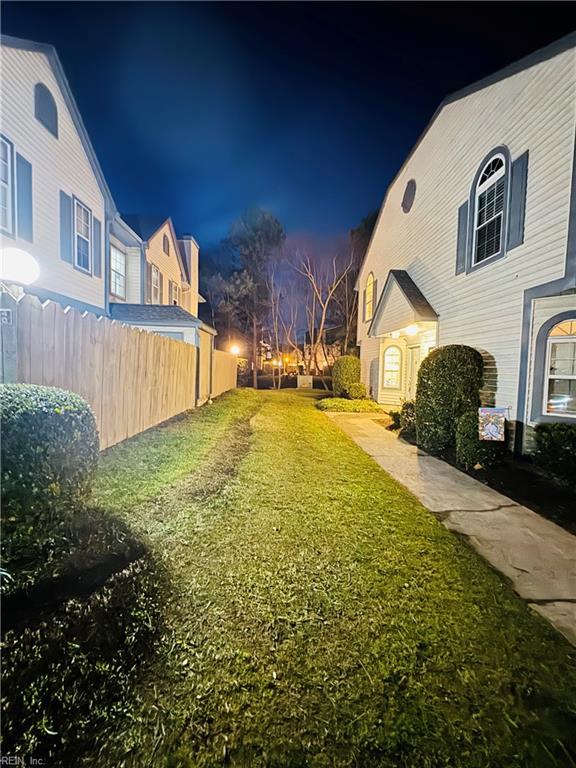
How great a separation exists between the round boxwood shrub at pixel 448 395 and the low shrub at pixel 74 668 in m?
5.94

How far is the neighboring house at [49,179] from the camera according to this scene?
24.3 ft

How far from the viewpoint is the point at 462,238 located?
816cm

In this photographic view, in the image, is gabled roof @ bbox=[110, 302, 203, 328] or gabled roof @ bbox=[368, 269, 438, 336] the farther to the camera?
gabled roof @ bbox=[110, 302, 203, 328]

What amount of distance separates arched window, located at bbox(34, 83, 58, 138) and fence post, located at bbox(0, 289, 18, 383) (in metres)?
A: 7.97

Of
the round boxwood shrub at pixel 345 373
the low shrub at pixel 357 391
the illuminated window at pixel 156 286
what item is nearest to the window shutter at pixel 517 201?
the low shrub at pixel 357 391

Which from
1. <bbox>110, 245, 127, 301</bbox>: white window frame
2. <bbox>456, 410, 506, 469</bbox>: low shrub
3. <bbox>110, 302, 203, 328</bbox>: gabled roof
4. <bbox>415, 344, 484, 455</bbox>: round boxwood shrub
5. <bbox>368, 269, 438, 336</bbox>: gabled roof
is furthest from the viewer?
<bbox>110, 245, 127, 301</bbox>: white window frame

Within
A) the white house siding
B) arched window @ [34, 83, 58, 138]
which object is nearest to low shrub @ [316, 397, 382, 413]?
the white house siding

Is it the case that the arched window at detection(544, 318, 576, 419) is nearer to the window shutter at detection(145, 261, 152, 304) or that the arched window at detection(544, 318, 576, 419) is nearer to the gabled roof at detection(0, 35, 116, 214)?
the gabled roof at detection(0, 35, 116, 214)

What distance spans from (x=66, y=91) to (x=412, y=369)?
1291 cm

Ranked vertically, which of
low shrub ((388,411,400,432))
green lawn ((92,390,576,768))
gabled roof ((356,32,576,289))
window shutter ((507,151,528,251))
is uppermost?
gabled roof ((356,32,576,289))

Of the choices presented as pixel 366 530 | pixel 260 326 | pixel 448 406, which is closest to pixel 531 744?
pixel 366 530

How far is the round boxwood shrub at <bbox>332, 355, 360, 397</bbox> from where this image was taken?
15555mm

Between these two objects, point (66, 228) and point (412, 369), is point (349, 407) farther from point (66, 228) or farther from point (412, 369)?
point (66, 228)

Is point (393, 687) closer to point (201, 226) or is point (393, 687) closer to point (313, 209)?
point (313, 209)
